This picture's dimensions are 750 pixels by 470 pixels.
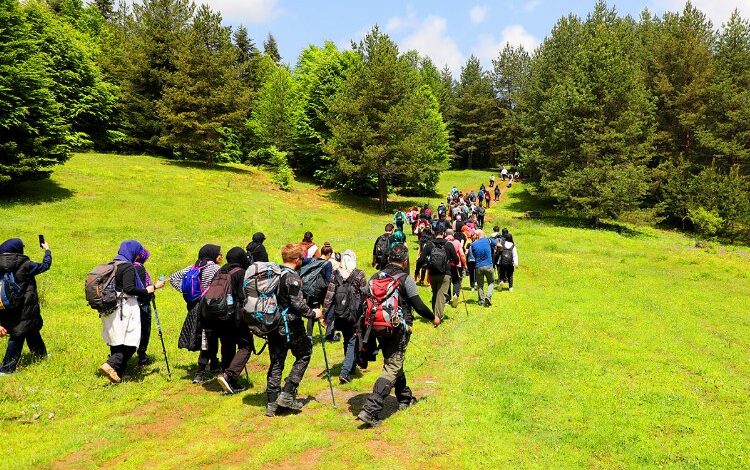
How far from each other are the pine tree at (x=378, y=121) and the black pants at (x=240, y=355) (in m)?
29.9

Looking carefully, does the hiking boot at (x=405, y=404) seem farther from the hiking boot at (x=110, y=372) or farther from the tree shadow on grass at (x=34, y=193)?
the tree shadow on grass at (x=34, y=193)

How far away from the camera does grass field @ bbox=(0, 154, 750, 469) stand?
20.1ft

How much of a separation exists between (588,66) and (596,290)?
86.4 ft

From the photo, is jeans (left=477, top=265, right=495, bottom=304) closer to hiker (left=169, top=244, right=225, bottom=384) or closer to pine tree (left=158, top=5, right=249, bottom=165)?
hiker (left=169, top=244, right=225, bottom=384)

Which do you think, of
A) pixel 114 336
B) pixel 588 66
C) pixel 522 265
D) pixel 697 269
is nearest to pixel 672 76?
pixel 588 66

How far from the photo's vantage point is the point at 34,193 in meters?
Answer: 25.1

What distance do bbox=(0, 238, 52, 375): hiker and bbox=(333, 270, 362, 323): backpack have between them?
17.0 feet

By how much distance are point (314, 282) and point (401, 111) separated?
31613 mm

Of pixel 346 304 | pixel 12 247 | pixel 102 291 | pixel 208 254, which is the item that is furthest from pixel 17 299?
pixel 346 304

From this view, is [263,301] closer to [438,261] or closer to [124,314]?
[124,314]

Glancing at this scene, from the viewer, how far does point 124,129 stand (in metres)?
44.0

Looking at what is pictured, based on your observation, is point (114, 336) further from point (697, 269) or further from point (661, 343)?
point (697, 269)

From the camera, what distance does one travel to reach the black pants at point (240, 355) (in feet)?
25.0

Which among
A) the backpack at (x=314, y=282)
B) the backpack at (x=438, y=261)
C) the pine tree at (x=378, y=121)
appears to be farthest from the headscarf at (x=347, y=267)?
the pine tree at (x=378, y=121)
